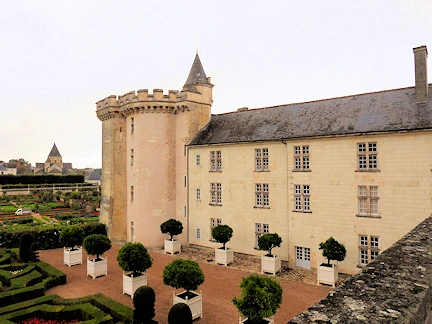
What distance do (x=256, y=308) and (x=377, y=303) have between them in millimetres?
9419

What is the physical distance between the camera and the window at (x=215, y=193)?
87.5 ft

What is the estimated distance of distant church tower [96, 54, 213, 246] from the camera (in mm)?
28438

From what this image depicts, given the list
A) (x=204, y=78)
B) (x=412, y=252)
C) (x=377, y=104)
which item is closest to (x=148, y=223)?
(x=204, y=78)

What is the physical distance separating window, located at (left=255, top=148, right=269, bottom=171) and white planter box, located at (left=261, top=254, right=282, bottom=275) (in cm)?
683

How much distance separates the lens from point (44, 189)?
235 ft

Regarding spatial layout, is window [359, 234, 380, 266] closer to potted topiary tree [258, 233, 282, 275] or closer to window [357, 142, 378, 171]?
window [357, 142, 378, 171]

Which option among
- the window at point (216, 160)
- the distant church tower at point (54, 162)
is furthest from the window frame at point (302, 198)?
the distant church tower at point (54, 162)

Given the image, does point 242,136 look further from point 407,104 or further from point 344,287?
point 344,287

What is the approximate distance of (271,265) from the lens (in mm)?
20641

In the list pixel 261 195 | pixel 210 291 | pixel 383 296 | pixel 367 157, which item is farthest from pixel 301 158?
pixel 383 296

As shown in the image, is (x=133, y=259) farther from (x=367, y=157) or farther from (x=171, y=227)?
(x=367, y=157)

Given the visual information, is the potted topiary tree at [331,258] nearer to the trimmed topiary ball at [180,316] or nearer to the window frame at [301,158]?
the window frame at [301,158]

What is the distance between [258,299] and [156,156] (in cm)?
1966

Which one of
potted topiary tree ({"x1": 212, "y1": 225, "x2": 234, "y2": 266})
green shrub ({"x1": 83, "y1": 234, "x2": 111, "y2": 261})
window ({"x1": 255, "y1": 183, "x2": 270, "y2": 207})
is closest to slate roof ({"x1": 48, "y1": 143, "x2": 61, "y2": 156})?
green shrub ({"x1": 83, "y1": 234, "x2": 111, "y2": 261})
